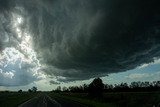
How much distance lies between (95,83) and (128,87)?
78076 mm

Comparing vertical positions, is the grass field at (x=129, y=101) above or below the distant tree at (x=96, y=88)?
below

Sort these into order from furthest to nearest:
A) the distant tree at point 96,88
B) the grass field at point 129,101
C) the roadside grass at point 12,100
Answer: the distant tree at point 96,88 < the roadside grass at point 12,100 < the grass field at point 129,101

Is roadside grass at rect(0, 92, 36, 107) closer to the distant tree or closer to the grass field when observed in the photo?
the grass field

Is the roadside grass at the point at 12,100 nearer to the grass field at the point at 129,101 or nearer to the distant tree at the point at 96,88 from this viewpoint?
the grass field at the point at 129,101

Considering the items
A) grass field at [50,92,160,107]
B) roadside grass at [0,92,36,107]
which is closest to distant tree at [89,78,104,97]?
grass field at [50,92,160,107]

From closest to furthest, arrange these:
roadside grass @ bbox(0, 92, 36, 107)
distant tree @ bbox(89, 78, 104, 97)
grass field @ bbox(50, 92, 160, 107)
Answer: grass field @ bbox(50, 92, 160, 107) < roadside grass @ bbox(0, 92, 36, 107) < distant tree @ bbox(89, 78, 104, 97)

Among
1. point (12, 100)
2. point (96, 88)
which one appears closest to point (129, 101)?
point (12, 100)

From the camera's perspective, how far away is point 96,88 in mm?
88688

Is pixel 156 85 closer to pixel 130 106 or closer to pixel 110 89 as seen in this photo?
pixel 110 89

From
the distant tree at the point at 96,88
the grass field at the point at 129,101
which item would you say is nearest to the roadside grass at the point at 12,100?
the grass field at the point at 129,101

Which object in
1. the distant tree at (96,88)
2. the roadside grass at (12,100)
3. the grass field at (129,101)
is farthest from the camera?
the distant tree at (96,88)

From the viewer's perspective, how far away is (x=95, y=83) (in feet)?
296

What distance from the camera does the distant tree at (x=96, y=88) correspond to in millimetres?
88562

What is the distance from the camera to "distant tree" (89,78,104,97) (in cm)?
8856
